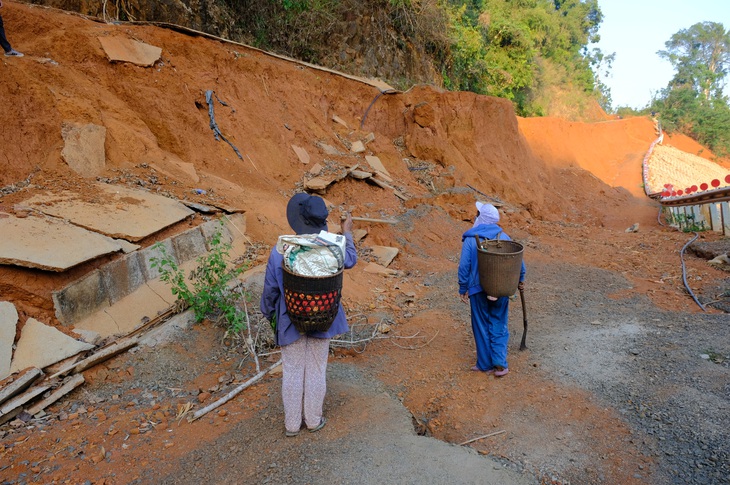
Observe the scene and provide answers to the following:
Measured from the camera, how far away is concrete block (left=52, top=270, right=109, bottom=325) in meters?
4.33

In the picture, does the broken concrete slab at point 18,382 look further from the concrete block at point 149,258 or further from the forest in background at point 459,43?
the forest in background at point 459,43

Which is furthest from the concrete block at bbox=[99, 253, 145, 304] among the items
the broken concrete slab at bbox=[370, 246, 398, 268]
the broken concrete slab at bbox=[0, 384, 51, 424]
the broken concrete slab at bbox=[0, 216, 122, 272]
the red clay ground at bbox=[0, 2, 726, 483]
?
the broken concrete slab at bbox=[370, 246, 398, 268]

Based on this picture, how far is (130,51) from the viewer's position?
26.9 ft

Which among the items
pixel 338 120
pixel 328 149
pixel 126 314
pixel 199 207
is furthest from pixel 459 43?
pixel 126 314

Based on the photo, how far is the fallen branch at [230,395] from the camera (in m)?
3.71

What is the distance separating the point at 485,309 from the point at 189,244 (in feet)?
11.5

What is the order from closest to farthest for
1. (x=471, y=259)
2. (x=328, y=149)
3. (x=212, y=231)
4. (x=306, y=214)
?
(x=306, y=214), (x=471, y=259), (x=212, y=231), (x=328, y=149)

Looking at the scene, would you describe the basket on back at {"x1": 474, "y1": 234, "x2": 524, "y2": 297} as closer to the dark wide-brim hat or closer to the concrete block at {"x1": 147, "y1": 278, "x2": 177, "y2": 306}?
the dark wide-brim hat

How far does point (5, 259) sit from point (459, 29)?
16618 mm

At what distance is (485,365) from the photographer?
449cm

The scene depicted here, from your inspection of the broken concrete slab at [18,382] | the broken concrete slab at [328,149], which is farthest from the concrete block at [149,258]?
the broken concrete slab at [328,149]

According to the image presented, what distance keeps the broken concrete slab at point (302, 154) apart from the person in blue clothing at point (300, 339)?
682 centimetres

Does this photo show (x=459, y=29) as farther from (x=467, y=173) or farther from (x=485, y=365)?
(x=485, y=365)

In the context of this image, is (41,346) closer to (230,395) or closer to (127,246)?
(127,246)
